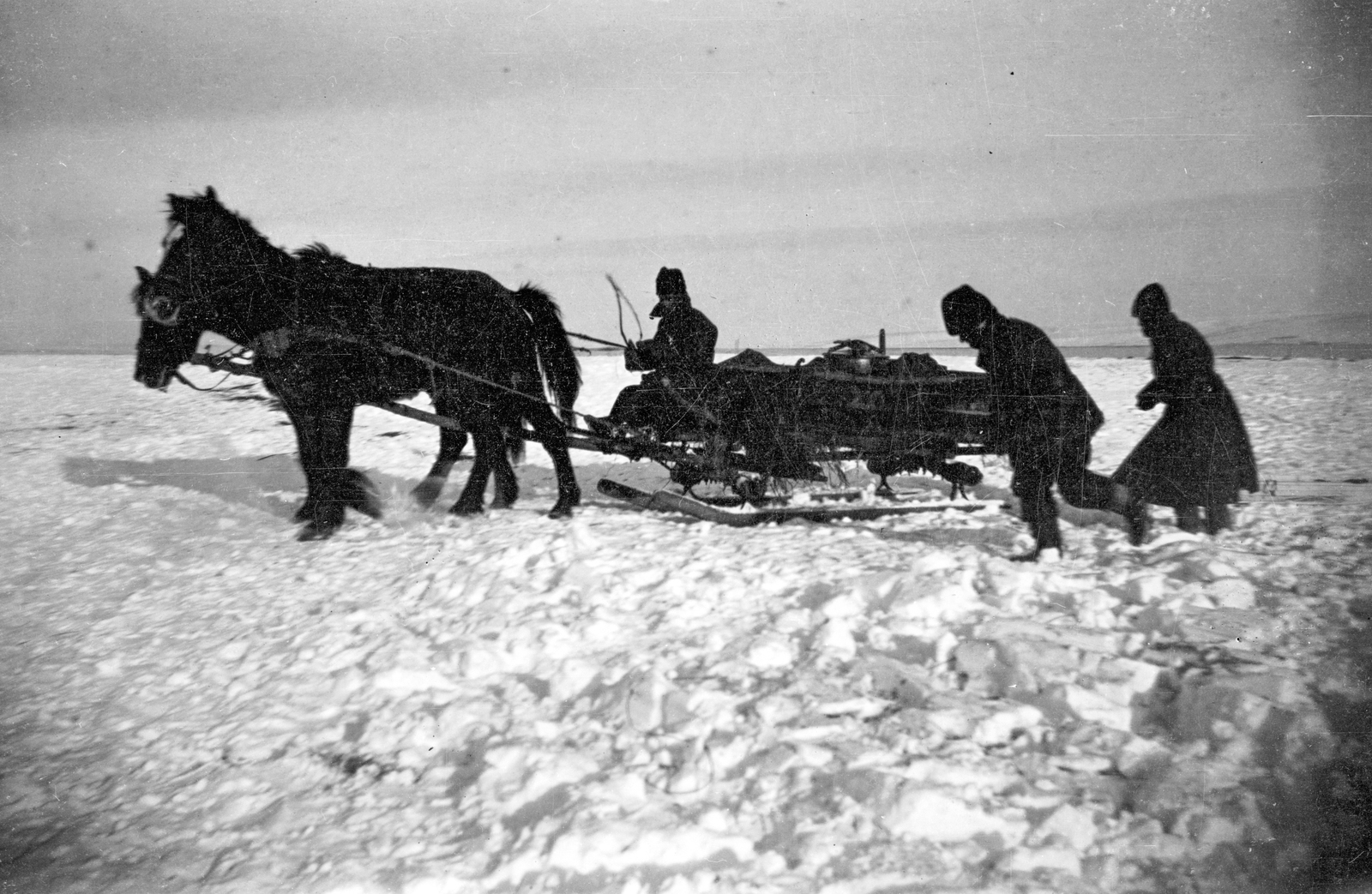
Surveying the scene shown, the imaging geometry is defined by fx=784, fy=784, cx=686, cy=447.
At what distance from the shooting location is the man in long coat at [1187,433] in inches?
181

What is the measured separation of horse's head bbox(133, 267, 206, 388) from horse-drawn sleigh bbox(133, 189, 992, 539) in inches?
0.5

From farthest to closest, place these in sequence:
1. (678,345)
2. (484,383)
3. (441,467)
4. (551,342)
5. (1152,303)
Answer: (441,467) → (551,342) → (484,383) → (678,345) → (1152,303)

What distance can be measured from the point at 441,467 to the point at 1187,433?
5745mm

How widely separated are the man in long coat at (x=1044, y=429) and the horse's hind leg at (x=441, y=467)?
4590 mm

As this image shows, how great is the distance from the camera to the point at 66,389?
13578mm

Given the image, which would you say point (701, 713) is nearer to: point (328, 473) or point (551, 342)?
point (328, 473)

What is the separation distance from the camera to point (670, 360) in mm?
5809

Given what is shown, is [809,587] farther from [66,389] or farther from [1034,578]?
[66,389]

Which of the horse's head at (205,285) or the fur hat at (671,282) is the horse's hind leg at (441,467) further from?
the fur hat at (671,282)

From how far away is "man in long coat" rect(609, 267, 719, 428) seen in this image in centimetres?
576

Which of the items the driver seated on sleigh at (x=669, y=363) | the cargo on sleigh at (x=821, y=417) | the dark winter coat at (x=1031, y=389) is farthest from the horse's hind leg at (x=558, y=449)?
the dark winter coat at (x=1031, y=389)

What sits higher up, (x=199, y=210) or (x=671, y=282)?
(x=199, y=210)

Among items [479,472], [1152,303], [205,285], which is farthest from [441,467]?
[1152,303]

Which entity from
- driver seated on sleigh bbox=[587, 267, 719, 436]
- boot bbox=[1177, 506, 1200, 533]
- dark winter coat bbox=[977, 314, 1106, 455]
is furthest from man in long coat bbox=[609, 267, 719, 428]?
boot bbox=[1177, 506, 1200, 533]
